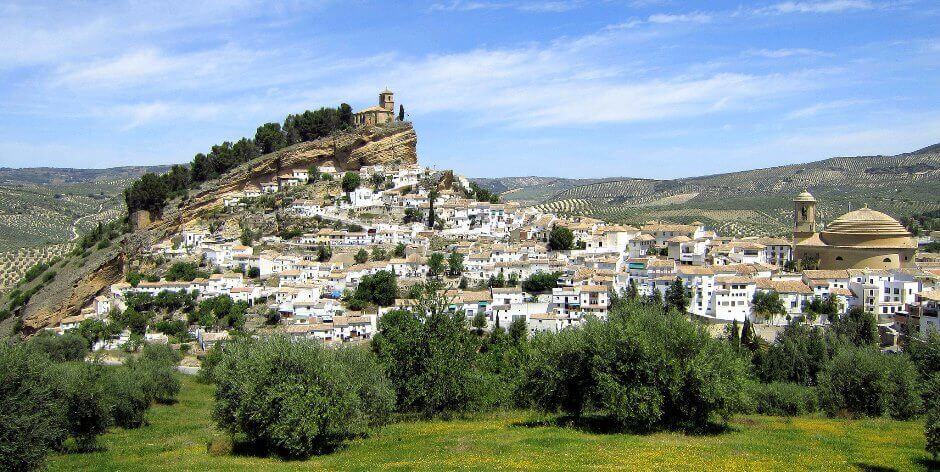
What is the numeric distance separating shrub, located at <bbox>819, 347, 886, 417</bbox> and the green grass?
2.27 m

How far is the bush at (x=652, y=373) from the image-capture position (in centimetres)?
1767

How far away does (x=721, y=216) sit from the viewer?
104250 millimetres

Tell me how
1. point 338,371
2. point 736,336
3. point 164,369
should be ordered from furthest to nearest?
point 736,336
point 164,369
point 338,371

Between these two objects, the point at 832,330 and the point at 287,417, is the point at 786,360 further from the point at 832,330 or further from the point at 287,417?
the point at 287,417

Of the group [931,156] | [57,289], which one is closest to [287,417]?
[57,289]

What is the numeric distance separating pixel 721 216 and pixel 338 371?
312 ft

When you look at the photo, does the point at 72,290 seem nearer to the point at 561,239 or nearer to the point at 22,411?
the point at 561,239

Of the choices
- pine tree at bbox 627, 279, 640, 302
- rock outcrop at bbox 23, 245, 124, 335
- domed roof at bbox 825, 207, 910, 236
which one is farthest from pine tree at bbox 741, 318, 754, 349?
rock outcrop at bbox 23, 245, 124, 335

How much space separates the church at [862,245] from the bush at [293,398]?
41182 mm

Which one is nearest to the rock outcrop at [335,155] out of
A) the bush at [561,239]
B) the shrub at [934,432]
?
the bush at [561,239]

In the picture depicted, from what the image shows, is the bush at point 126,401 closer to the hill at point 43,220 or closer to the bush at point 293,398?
the bush at point 293,398

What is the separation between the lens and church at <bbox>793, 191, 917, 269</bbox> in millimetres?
48250

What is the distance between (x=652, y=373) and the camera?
1791cm

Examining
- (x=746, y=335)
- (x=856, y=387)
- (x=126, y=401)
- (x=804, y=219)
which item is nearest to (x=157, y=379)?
(x=126, y=401)
